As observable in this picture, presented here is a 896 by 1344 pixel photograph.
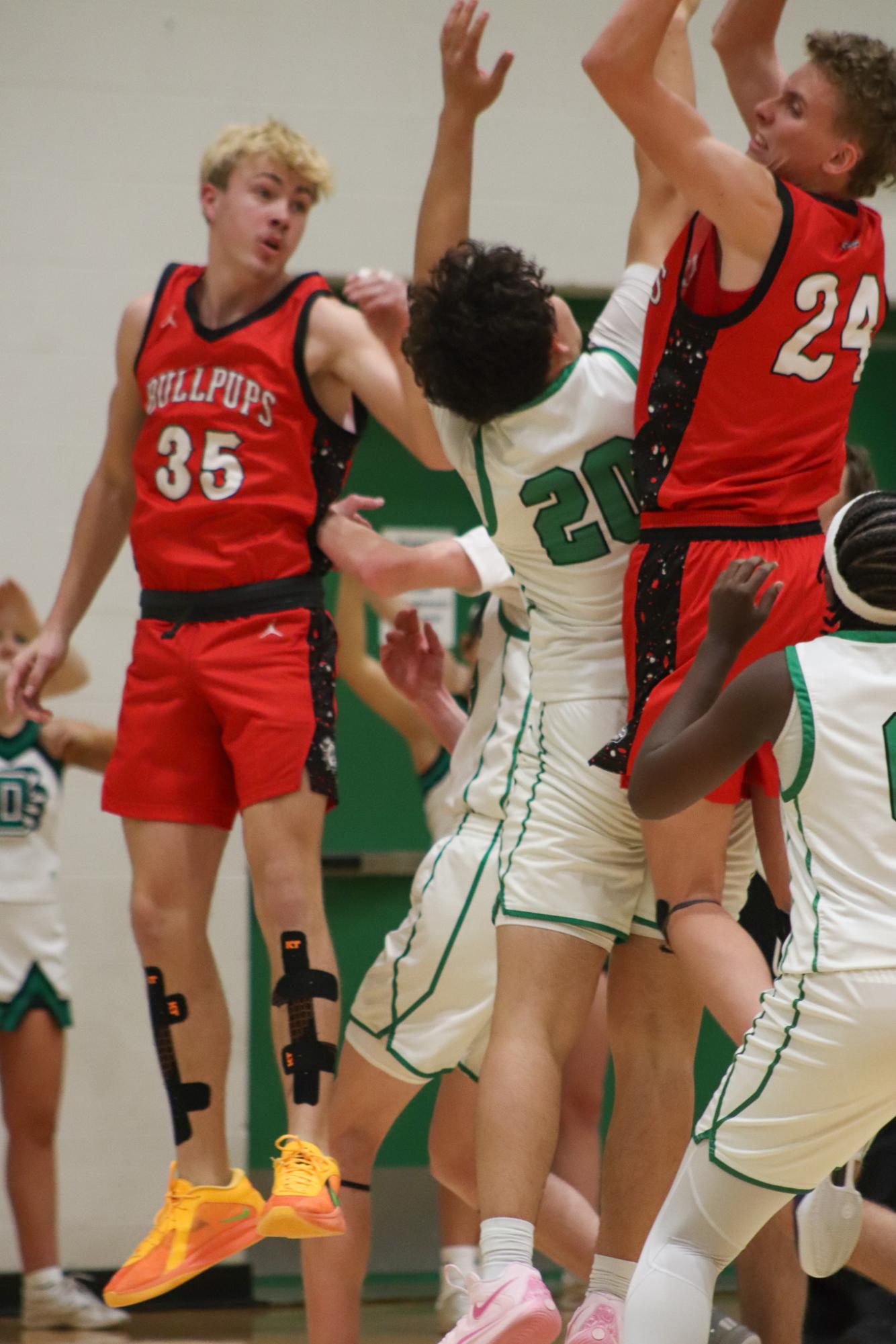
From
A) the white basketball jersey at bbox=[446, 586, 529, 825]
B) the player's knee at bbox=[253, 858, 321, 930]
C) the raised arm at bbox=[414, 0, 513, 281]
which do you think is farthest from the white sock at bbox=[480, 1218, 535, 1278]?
the raised arm at bbox=[414, 0, 513, 281]

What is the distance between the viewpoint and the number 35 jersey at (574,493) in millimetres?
2971

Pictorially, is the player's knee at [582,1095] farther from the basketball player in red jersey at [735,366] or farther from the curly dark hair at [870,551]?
the curly dark hair at [870,551]

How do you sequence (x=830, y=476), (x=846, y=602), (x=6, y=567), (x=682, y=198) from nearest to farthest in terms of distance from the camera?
(x=846, y=602) → (x=830, y=476) → (x=682, y=198) → (x=6, y=567)

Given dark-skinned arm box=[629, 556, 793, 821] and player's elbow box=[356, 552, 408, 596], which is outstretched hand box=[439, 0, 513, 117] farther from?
dark-skinned arm box=[629, 556, 793, 821]

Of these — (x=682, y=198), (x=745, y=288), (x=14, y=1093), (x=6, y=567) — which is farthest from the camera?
(x=6, y=567)

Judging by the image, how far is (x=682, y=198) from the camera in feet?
10.5

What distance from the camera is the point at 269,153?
3828mm

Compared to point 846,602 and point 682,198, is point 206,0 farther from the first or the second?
point 846,602

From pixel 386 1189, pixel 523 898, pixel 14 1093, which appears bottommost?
pixel 386 1189

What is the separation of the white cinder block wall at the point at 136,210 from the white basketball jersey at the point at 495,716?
2.06 m

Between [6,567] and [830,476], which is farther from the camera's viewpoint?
[6,567]

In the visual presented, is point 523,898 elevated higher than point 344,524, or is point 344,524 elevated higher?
point 344,524

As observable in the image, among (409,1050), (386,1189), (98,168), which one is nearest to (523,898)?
(409,1050)

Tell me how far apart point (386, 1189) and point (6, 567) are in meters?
2.37
